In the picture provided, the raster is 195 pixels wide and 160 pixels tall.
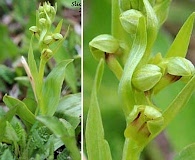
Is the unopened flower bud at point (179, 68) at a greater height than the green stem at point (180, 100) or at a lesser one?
greater

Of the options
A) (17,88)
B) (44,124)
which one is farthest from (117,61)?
(17,88)

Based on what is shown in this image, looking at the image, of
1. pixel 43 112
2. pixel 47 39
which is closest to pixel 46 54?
pixel 47 39

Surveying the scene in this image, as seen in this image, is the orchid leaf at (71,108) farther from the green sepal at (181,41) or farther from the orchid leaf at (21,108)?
the green sepal at (181,41)

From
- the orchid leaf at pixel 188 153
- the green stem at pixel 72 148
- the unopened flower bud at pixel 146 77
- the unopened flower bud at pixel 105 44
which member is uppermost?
the unopened flower bud at pixel 105 44

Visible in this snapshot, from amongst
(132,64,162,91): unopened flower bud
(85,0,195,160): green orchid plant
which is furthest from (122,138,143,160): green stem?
(132,64,162,91): unopened flower bud

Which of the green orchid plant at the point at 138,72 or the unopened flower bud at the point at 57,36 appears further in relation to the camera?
the unopened flower bud at the point at 57,36

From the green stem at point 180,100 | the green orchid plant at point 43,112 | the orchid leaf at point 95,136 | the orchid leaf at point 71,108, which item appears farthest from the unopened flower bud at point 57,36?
the green stem at point 180,100

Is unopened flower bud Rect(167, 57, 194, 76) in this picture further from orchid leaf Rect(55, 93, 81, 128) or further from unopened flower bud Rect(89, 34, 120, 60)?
orchid leaf Rect(55, 93, 81, 128)
